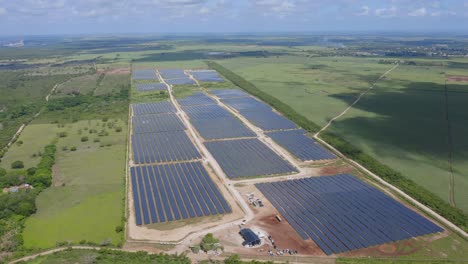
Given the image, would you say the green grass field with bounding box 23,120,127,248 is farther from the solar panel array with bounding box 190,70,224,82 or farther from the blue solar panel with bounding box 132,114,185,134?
the solar panel array with bounding box 190,70,224,82

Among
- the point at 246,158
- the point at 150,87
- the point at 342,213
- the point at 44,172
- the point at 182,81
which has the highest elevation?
the point at 182,81

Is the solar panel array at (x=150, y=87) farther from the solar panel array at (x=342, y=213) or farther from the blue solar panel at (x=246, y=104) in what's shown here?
the solar panel array at (x=342, y=213)

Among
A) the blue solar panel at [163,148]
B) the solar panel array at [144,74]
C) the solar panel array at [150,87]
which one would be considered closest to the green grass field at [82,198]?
the blue solar panel at [163,148]

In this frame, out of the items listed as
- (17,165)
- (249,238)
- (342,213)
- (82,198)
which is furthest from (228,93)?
(249,238)

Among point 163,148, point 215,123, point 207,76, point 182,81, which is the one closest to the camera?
point 163,148

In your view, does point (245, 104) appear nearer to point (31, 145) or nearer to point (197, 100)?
point (197, 100)

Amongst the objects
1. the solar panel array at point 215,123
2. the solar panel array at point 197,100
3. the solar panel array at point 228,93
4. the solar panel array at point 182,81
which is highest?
the solar panel array at point 182,81
